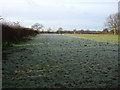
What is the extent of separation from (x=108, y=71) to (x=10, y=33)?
10844 mm

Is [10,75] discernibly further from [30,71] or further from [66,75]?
[66,75]

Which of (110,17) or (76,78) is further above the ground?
(110,17)

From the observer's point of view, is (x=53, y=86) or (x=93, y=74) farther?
(x=93, y=74)

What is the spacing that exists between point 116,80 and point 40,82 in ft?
6.31

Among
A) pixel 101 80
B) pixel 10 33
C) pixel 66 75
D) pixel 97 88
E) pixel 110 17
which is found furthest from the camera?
pixel 110 17

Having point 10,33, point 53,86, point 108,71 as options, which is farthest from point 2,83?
point 10,33

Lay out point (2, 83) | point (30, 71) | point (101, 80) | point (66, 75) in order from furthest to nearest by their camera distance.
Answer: point (30, 71) → point (66, 75) → point (101, 80) → point (2, 83)

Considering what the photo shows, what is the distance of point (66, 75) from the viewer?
538 centimetres

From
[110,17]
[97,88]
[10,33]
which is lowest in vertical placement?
[97,88]

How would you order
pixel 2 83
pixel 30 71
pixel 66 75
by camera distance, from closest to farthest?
pixel 2 83, pixel 66 75, pixel 30 71

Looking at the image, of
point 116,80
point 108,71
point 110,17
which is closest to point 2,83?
point 116,80

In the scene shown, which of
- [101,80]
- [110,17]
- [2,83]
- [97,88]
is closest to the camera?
[97,88]

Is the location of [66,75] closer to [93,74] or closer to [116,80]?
Answer: [93,74]

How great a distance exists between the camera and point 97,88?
421 cm
